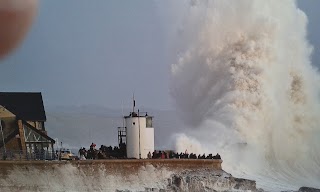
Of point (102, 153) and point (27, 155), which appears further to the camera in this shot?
point (27, 155)

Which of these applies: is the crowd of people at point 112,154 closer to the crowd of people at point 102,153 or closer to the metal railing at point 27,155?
the crowd of people at point 102,153

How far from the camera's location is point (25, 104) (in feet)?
141

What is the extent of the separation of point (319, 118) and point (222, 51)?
28.0ft

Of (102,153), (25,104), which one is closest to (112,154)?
(102,153)

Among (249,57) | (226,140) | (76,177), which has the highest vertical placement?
(249,57)

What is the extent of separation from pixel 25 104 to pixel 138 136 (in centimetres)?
1045

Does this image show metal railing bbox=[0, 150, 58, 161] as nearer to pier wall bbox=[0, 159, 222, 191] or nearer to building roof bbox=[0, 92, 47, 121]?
pier wall bbox=[0, 159, 222, 191]

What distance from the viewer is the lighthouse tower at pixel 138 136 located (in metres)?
34.7

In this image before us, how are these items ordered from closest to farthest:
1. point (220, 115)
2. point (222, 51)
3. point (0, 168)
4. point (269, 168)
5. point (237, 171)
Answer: point (0, 168) < point (237, 171) < point (269, 168) < point (220, 115) < point (222, 51)

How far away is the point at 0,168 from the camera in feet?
101

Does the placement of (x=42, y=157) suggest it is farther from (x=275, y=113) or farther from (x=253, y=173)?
(x=275, y=113)

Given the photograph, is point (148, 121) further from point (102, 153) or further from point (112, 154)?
point (102, 153)

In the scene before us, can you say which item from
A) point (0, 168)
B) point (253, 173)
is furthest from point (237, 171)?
point (0, 168)

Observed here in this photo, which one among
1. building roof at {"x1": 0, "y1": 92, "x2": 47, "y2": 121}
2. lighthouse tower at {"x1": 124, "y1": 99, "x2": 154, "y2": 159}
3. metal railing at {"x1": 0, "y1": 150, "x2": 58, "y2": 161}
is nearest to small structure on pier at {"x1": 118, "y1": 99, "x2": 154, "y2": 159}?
lighthouse tower at {"x1": 124, "y1": 99, "x2": 154, "y2": 159}
